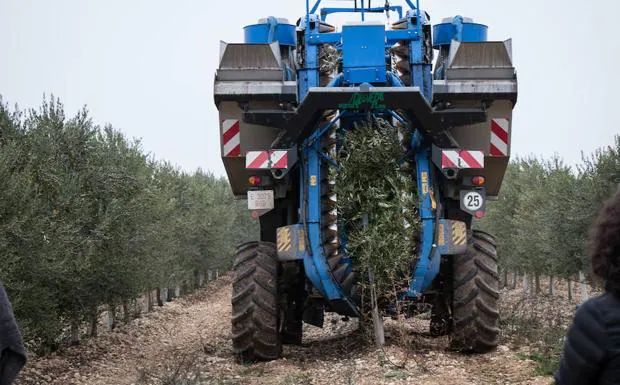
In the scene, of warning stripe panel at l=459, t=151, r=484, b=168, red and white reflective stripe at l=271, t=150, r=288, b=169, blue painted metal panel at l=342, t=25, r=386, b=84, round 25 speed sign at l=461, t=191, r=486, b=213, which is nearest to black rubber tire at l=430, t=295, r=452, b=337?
round 25 speed sign at l=461, t=191, r=486, b=213

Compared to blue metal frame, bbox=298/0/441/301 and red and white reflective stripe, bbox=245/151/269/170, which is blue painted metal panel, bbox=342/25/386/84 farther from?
red and white reflective stripe, bbox=245/151/269/170

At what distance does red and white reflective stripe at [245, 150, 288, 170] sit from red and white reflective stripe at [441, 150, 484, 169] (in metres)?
1.81

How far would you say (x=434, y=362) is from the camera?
374 inches

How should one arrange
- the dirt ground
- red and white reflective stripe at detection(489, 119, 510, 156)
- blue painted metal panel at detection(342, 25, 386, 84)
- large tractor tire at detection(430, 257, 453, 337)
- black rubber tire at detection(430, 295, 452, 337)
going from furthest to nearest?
black rubber tire at detection(430, 295, 452, 337) < large tractor tire at detection(430, 257, 453, 337) < red and white reflective stripe at detection(489, 119, 510, 156) < blue painted metal panel at detection(342, 25, 386, 84) < the dirt ground

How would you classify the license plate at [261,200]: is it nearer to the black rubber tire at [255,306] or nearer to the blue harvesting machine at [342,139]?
the blue harvesting machine at [342,139]

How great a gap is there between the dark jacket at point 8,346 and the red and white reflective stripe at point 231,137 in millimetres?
6610

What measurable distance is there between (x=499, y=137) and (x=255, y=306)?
11.5ft

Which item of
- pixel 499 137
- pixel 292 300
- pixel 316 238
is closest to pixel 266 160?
pixel 316 238

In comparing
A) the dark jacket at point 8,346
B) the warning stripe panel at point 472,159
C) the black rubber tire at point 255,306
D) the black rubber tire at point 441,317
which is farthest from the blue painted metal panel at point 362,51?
the dark jacket at point 8,346

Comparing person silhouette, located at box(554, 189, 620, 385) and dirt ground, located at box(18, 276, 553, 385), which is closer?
person silhouette, located at box(554, 189, 620, 385)

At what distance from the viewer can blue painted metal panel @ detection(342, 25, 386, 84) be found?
9492 mm

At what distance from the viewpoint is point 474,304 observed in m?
10.1

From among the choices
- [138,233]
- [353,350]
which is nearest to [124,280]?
[138,233]

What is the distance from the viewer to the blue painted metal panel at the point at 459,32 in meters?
10.4
